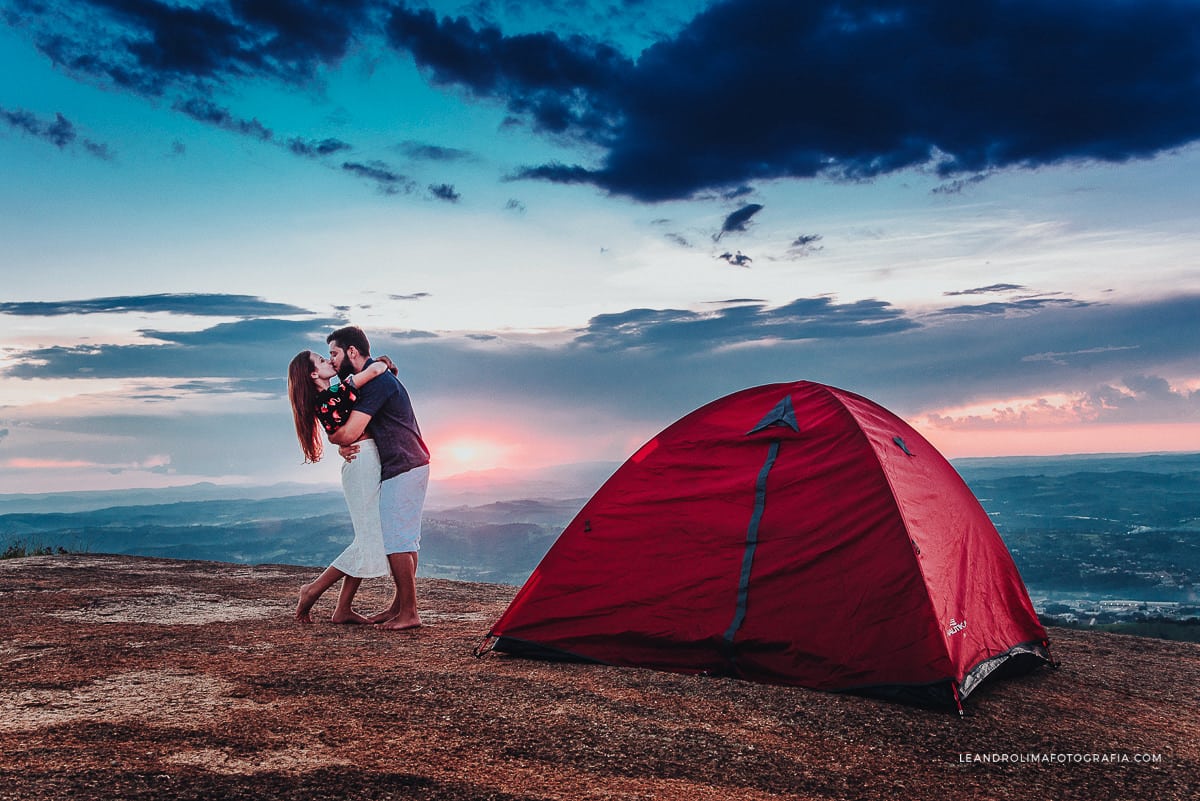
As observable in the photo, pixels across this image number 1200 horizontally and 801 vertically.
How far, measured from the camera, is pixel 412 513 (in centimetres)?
833

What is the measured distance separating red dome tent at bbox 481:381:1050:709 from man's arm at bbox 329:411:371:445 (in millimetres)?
2296

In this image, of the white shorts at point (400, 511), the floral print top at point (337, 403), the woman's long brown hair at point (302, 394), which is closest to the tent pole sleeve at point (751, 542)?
Result: the white shorts at point (400, 511)

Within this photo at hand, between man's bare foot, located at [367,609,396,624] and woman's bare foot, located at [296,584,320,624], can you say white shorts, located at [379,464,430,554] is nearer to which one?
man's bare foot, located at [367,609,396,624]

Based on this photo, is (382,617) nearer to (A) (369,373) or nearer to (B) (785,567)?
(A) (369,373)

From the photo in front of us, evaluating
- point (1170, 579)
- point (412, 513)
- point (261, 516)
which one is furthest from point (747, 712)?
point (261, 516)

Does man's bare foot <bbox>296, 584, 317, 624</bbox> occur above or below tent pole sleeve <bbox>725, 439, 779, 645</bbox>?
below

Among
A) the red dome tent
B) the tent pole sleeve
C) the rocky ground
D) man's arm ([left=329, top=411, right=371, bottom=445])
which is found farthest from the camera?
man's arm ([left=329, top=411, right=371, bottom=445])

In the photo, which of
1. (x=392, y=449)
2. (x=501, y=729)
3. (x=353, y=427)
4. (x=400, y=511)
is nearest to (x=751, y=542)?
(x=501, y=729)

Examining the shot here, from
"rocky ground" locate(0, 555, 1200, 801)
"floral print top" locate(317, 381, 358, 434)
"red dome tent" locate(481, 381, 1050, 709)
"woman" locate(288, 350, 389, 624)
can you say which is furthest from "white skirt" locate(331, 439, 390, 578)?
"red dome tent" locate(481, 381, 1050, 709)

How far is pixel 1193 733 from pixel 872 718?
2546 millimetres

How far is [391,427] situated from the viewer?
834 centimetres

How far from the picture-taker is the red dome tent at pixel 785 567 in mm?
6281

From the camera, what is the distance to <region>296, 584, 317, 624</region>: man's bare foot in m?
8.68

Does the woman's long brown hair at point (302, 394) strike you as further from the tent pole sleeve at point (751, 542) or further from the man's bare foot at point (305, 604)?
the tent pole sleeve at point (751, 542)
